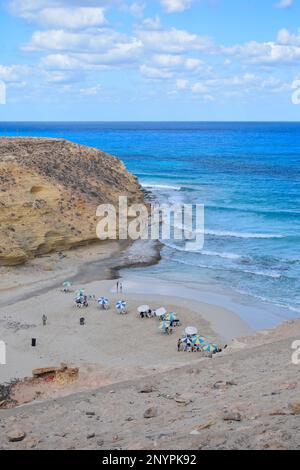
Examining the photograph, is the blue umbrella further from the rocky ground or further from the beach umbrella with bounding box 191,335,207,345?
the rocky ground

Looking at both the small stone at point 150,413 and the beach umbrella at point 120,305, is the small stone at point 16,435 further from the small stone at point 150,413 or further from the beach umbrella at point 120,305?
the beach umbrella at point 120,305

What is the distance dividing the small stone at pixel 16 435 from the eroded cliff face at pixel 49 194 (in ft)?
71.8

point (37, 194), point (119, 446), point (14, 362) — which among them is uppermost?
point (37, 194)

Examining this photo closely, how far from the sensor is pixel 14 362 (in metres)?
23.2

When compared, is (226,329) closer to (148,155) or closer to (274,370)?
(274,370)

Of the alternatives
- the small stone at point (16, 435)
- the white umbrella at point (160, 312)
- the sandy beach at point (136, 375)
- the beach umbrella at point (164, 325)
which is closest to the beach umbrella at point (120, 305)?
the sandy beach at point (136, 375)

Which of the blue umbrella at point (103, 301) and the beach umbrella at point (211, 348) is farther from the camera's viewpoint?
the blue umbrella at point (103, 301)

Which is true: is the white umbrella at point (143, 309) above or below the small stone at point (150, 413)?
below

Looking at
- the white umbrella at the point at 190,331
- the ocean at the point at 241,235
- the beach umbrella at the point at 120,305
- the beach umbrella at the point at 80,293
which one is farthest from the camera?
the ocean at the point at 241,235

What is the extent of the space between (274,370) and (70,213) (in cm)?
2656

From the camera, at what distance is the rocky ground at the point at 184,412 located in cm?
1312

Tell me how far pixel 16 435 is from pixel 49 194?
29.0 metres

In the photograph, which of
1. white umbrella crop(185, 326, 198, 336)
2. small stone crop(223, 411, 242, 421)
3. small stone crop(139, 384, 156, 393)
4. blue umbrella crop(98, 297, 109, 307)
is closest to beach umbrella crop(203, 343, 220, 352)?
white umbrella crop(185, 326, 198, 336)

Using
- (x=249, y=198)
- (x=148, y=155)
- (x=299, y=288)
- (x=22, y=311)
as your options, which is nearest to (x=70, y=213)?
(x=22, y=311)
